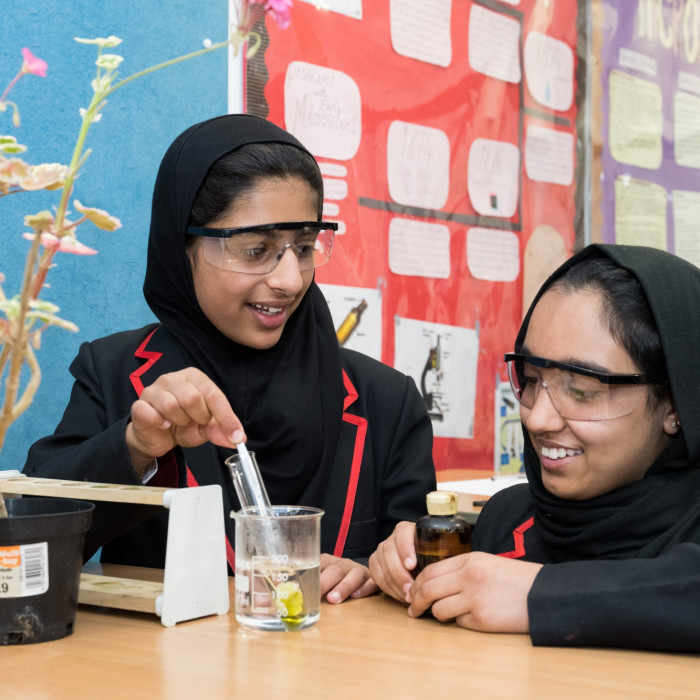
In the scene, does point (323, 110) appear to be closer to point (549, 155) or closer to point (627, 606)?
point (549, 155)

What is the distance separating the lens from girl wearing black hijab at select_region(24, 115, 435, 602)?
5.29 feet

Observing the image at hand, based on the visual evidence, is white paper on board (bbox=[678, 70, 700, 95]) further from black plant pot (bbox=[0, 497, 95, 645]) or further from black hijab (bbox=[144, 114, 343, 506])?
black plant pot (bbox=[0, 497, 95, 645])

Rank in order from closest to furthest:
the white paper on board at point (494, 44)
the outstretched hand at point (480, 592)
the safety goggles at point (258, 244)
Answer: the outstretched hand at point (480, 592)
the safety goggles at point (258, 244)
the white paper on board at point (494, 44)

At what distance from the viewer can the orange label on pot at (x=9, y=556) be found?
100 cm

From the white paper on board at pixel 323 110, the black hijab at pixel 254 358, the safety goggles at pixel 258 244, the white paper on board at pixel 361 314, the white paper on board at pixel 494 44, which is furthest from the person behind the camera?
the white paper on board at pixel 494 44

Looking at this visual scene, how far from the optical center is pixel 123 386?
1.74 m

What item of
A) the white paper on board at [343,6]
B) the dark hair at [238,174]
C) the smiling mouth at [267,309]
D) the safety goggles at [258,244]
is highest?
the white paper on board at [343,6]

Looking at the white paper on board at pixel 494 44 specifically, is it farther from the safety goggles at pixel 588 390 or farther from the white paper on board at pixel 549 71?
the safety goggles at pixel 588 390

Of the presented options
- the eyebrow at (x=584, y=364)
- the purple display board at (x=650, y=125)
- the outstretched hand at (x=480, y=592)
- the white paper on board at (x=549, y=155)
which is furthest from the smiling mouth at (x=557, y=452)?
the purple display board at (x=650, y=125)

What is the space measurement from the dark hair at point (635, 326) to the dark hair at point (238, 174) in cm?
60

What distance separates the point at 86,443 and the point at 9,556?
40 centimetres

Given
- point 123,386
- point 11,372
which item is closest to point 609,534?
point 11,372

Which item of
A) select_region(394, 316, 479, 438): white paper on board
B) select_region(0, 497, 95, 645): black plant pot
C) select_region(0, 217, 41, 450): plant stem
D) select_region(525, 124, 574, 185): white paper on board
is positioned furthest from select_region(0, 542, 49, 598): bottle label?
select_region(525, 124, 574, 185): white paper on board

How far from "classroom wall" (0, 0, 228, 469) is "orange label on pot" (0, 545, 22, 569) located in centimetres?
100
